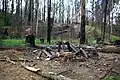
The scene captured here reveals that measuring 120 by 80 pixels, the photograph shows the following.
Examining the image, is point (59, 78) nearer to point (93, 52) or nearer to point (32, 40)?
point (93, 52)

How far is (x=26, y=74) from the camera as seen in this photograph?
7738 millimetres

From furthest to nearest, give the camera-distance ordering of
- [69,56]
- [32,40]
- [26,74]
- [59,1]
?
[59,1]
[32,40]
[69,56]
[26,74]

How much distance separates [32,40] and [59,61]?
616 cm

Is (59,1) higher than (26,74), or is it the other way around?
(59,1)

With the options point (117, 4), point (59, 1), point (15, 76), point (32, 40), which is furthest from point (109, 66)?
point (59, 1)

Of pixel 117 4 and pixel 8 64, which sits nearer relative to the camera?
pixel 8 64

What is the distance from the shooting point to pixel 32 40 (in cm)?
1595

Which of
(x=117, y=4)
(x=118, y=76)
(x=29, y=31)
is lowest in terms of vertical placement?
(x=118, y=76)

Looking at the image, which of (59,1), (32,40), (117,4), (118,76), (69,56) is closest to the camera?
(118,76)

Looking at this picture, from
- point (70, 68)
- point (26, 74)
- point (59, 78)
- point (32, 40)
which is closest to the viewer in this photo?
point (59, 78)

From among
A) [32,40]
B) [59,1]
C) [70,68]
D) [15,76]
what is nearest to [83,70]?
[70,68]

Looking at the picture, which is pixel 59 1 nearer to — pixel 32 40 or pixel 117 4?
pixel 117 4

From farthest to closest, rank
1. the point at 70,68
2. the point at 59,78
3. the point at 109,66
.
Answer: the point at 109,66, the point at 70,68, the point at 59,78

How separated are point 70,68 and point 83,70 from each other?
1.69 feet
